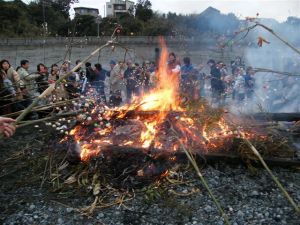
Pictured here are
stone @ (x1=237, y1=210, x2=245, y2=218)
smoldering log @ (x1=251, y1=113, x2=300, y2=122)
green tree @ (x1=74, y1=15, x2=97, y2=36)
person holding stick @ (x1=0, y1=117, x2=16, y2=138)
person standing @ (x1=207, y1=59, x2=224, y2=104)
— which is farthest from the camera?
person standing @ (x1=207, y1=59, x2=224, y2=104)

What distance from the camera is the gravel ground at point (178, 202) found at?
16.3ft

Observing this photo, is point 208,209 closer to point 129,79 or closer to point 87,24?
point 129,79

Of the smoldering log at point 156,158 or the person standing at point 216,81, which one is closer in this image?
the smoldering log at point 156,158

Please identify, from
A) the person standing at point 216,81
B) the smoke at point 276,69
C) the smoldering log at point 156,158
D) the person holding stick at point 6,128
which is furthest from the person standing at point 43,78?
the person standing at point 216,81

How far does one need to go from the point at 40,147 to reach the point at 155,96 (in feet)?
9.40

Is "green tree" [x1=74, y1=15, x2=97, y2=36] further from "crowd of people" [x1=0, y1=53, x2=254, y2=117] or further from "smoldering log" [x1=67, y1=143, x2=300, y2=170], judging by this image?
"smoldering log" [x1=67, y1=143, x2=300, y2=170]

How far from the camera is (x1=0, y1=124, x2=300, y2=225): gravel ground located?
497cm

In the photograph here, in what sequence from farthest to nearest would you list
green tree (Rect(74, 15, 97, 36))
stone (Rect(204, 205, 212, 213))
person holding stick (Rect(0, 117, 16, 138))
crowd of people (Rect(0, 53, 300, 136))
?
green tree (Rect(74, 15, 97, 36)), crowd of people (Rect(0, 53, 300, 136)), stone (Rect(204, 205, 212, 213)), person holding stick (Rect(0, 117, 16, 138))

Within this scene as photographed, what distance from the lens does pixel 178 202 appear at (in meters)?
5.33

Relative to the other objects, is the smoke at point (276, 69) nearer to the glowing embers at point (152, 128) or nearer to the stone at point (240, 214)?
the glowing embers at point (152, 128)

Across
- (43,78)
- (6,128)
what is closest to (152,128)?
(6,128)

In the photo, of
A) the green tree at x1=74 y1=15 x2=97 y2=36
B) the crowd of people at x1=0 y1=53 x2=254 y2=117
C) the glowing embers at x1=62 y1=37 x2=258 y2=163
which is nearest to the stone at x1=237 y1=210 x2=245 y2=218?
the glowing embers at x1=62 y1=37 x2=258 y2=163

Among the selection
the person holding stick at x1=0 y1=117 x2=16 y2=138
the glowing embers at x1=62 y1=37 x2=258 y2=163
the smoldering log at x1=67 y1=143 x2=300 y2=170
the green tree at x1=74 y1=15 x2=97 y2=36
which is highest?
the green tree at x1=74 y1=15 x2=97 y2=36

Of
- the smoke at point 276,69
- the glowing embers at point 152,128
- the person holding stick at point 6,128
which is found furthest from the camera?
the smoke at point 276,69
